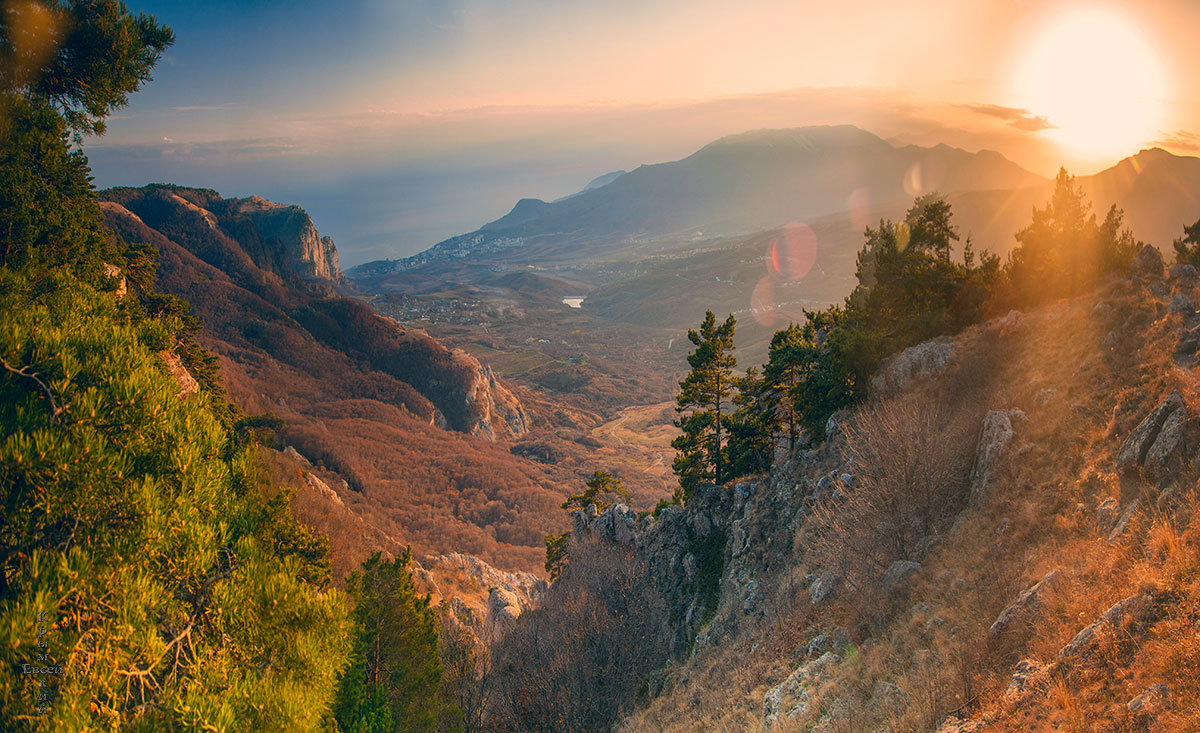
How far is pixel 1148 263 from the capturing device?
23906 millimetres

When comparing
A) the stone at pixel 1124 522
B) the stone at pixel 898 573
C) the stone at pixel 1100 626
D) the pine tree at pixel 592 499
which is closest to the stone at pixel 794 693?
the stone at pixel 898 573

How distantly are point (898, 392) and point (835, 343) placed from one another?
5.00 metres

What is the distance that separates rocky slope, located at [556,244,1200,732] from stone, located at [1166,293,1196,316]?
126mm

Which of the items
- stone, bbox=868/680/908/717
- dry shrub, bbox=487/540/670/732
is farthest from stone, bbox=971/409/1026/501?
dry shrub, bbox=487/540/670/732

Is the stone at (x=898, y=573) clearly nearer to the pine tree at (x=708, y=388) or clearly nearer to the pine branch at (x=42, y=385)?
the pine tree at (x=708, y=388)

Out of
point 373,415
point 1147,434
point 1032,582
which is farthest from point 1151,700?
point 373,415

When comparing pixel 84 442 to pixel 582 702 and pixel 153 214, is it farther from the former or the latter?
pixel 153 214

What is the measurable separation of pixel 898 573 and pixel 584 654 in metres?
15.6

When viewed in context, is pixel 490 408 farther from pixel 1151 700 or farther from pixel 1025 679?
pixel 1151 700

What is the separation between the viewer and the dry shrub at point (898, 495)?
1925 cm

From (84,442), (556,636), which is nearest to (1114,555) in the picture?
(84,442)

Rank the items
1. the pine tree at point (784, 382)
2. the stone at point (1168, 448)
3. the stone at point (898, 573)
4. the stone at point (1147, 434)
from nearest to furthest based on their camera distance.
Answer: the stone at point (1168, 448), the stone at point (1147, 434), the stone at point (898, 573), the pine tree at point (784, 382)

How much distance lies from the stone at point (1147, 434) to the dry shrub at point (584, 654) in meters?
21.3

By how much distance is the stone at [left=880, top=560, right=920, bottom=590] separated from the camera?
1745 centimetres
